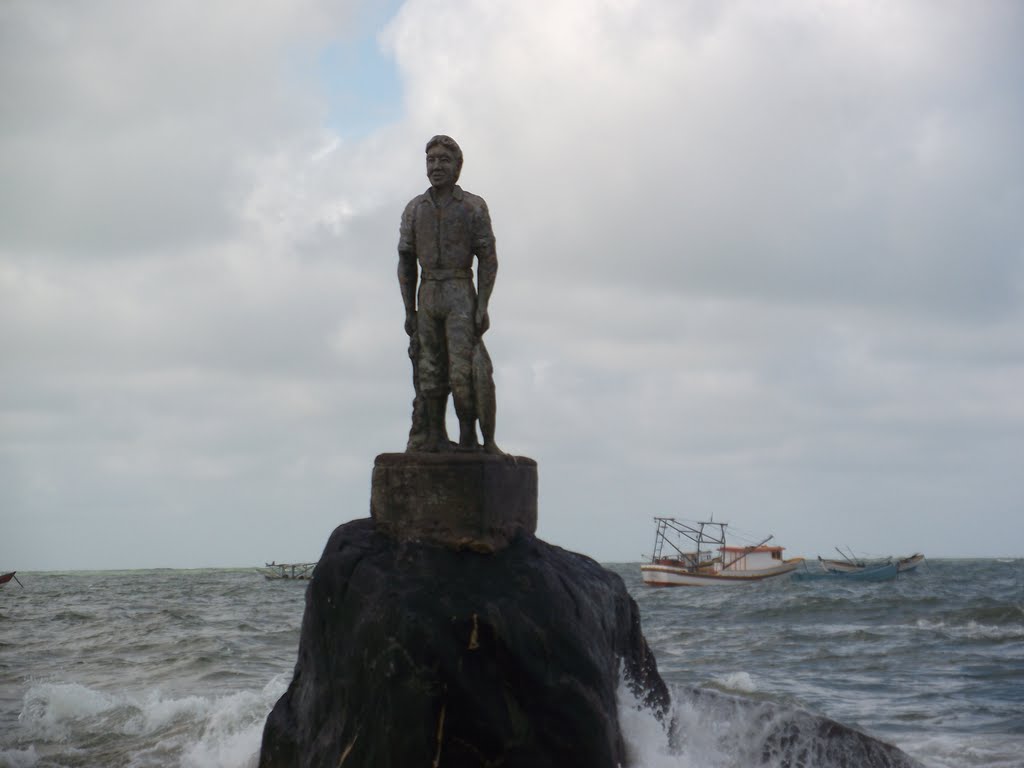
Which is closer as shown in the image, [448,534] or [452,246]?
[448,534]

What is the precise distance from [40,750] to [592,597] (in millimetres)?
6389

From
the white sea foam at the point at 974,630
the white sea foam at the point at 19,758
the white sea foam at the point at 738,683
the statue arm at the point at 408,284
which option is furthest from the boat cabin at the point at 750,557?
the statue arm at the point at 408,284

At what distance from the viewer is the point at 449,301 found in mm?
7219

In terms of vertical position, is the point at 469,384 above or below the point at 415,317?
below

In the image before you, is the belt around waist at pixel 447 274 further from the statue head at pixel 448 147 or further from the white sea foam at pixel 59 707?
the white sea foam at pixel 59 707

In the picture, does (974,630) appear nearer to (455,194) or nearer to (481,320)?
(481,320)

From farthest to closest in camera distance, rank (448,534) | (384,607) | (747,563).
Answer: (747,563) → (448,534) → (384,607)

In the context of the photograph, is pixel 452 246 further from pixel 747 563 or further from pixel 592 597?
pixel 747 563

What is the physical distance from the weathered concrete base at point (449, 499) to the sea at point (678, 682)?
1740 mm

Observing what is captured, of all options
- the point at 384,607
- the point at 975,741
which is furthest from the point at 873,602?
the point at 384,607

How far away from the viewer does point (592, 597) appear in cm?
700

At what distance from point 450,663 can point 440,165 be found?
3224 millimetres

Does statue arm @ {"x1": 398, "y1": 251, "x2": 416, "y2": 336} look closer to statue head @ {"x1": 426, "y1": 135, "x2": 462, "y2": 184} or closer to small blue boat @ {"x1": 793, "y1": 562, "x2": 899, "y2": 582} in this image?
statue head @ {"x1": 426, "y1": 135, "x2": 462, "y2": 184}

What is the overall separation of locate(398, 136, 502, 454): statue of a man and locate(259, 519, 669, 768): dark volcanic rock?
2.82 feet
